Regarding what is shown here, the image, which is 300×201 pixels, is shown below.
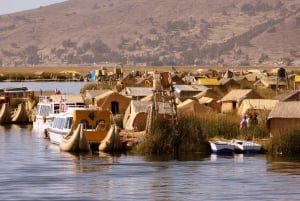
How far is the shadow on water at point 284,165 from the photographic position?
30.5 metres

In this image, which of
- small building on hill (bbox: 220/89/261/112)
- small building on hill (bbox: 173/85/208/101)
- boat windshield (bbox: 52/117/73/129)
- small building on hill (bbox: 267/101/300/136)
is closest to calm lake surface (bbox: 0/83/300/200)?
small building on hill (bbox: 267/101/300/136)

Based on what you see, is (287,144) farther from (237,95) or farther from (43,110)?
(43,110)

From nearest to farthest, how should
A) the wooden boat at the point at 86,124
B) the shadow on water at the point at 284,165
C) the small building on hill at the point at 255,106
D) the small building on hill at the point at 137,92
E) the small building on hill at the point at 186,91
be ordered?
1. the shadow on water at the point at 284,165
2. the wooden boat at the point at 86,124
3. the small building on hill at the point at 255,106
4. the small building on hill at the point at 137,92
5. the small building on hill at the point at 186,91

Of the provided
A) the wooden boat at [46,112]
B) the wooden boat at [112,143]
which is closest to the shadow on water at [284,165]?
the wooden boat at [112,143]

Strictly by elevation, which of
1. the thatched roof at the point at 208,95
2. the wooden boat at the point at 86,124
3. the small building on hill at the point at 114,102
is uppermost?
the thatched roof at the point at 208,95

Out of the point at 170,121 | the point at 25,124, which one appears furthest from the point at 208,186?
the point at 25,124

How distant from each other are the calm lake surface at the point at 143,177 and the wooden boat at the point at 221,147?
41 cm

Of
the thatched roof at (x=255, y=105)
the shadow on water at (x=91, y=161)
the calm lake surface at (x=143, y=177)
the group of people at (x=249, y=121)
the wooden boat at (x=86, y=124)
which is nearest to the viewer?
the calm lake surface at (x=143, y=177)

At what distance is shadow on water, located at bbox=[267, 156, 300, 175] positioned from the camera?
99.9ft

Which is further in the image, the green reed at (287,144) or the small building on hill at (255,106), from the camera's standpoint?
the small building on hill at (255,106)

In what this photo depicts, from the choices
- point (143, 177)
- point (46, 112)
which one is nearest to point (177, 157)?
point (143, 177)

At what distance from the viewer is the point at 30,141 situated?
140ft

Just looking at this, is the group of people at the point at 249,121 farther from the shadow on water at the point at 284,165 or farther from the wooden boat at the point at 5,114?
the wooden boat at the point at 5,114

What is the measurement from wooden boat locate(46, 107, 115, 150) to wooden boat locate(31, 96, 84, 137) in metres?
5.48
